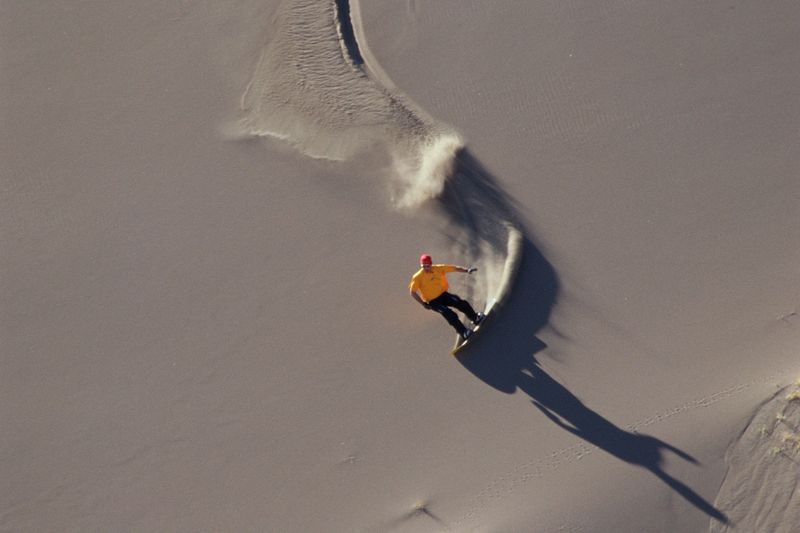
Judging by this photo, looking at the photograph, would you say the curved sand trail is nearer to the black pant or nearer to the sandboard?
the sandboard

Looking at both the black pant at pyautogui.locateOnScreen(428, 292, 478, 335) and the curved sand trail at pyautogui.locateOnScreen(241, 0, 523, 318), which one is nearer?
the black pant at pyautogui.locateOnScreen(428, 292, 478, 335)

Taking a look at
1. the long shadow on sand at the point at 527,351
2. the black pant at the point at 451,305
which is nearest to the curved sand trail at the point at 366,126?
the long shadow on sand at the point at 527,351

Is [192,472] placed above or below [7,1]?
below

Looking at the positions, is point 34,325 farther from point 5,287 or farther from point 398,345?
point 398,345

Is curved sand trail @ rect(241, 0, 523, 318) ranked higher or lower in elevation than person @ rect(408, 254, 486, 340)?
higher

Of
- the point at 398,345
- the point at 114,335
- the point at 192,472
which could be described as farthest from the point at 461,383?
the point at 114,335

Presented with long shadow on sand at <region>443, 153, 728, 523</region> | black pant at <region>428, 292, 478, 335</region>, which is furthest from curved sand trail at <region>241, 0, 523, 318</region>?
black pant at <region>428, 292, 478, 335</region>
